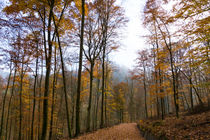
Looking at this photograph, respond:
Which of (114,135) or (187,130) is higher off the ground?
(187,130)

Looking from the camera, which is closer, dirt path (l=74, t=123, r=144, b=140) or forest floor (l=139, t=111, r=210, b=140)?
forest floor (l=139, t=111, r=210, b=140)

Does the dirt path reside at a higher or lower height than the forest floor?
lower

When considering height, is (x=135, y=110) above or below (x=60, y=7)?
below

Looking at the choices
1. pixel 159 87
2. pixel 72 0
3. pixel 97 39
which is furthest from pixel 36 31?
pixel 159 87

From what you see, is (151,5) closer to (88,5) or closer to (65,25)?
(88,5)

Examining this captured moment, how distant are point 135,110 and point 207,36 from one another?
3259cm

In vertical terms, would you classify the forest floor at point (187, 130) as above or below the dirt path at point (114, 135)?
above

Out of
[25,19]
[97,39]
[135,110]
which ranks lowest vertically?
[135,110]

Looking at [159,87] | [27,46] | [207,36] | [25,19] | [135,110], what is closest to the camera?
[207,36]

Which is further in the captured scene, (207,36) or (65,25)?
(65,25)

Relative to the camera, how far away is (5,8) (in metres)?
6.42

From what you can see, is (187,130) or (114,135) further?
(114,135)

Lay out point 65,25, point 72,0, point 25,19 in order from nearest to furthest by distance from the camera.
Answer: point 25,19 < point 72,0 < point 65,25

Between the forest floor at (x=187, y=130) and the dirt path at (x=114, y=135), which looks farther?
the dirt path at (x=114, y=135)
